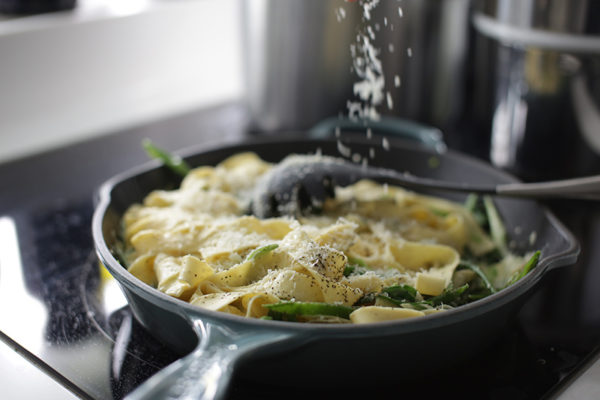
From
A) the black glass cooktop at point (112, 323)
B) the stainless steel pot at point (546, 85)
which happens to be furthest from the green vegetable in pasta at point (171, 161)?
the stainless steel pot at point (546, 85)

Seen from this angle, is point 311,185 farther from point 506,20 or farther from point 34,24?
point 34,24

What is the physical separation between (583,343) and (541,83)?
2.02ft

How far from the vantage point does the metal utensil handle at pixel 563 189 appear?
974 millimetres

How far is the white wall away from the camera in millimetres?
1561

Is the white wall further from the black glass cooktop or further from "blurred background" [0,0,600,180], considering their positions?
the black glass cooktop

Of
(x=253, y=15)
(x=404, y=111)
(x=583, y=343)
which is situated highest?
(x=253, y=15)

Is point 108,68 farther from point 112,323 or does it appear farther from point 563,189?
point 563,189

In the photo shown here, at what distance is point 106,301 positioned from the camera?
3.19 feet

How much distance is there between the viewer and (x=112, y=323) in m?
0.92

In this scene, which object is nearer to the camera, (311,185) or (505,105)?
(311,185)

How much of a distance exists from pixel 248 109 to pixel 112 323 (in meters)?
0.85

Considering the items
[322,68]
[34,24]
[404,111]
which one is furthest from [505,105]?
[34,24]

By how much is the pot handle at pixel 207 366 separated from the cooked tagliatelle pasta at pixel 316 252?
0.10 meters

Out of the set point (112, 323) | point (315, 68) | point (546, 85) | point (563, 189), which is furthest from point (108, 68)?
point (563, 189)
